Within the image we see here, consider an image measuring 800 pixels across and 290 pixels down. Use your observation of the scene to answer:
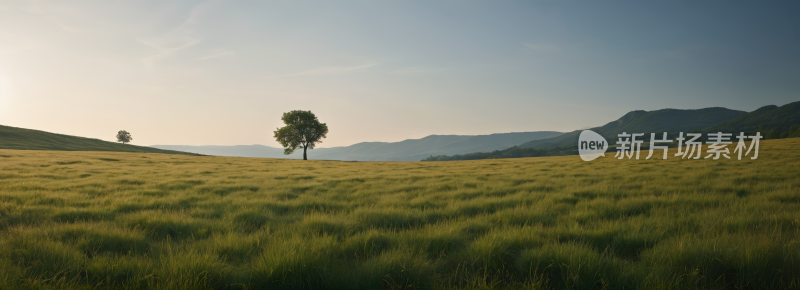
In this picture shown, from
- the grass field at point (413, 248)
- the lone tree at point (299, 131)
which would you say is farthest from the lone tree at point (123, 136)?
the grass field at point (413, 248)

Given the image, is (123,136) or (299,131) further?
(123,136)

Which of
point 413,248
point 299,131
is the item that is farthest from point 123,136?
point 413,248

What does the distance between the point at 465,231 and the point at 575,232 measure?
5.33 ft

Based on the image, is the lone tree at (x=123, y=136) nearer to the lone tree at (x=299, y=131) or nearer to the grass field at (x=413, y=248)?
the lone tree at (x=299, y=131)

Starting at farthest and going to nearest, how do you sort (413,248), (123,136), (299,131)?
(123,136) → (299,131) → (413,248)

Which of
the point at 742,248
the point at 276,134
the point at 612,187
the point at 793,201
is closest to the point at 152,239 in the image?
the point at 742,248

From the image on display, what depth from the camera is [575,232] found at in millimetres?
4559

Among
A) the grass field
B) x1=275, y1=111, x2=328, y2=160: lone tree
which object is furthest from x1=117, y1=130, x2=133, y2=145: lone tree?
the grass field

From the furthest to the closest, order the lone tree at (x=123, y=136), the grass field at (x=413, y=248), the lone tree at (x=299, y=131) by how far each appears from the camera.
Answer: the lone tree at (x=123, y=136) → the lone tree at (x=299, y=131) → the grass field at (x=413, y=248)

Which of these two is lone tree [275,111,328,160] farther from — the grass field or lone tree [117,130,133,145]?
lone tree [117,130,133,145]

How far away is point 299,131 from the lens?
53.5m

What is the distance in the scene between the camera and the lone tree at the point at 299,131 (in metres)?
52.8

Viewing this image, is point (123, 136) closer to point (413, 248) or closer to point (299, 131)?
point (299, 131)

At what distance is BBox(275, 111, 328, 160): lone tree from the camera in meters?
52.8
